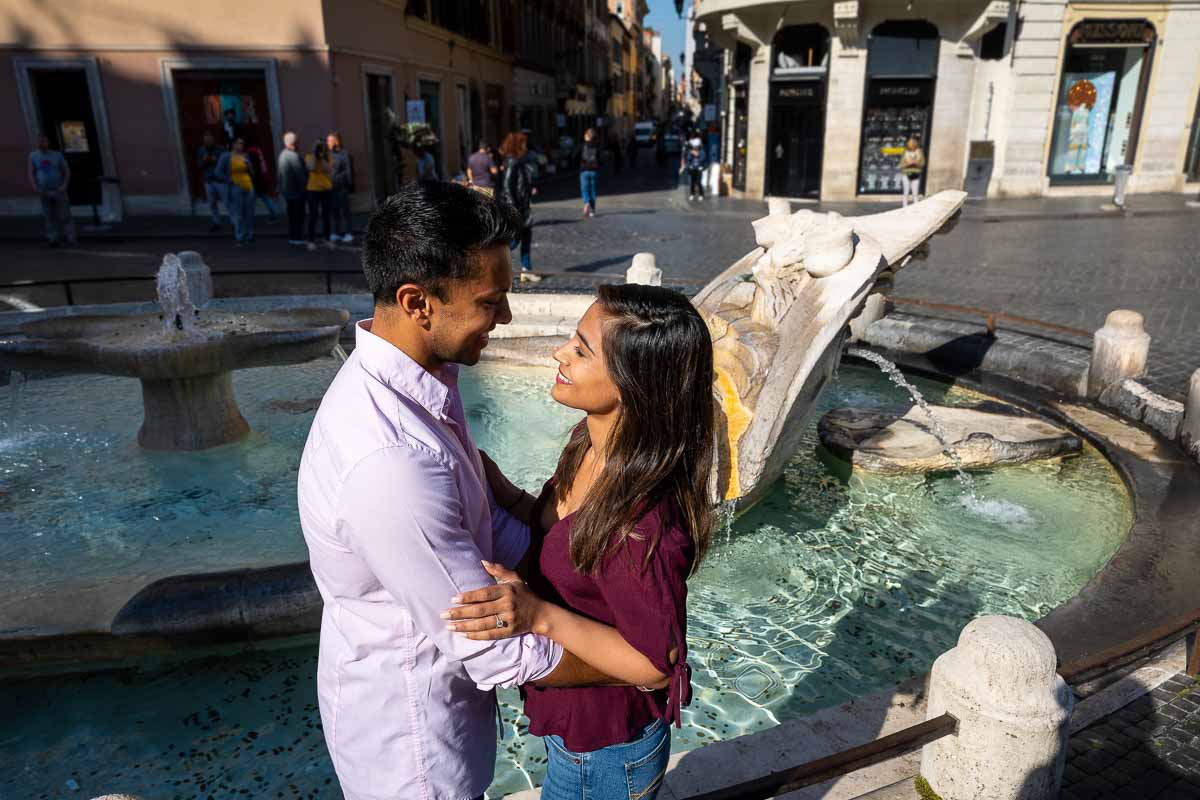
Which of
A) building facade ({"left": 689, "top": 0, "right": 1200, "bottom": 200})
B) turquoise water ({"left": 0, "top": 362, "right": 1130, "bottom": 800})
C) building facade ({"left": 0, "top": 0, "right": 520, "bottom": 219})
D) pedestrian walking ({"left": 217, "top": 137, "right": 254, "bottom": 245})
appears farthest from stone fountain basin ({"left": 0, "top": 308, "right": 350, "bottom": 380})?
building facade ({"left": 689, "top": 0, "right": 1200, "bottom": 200})

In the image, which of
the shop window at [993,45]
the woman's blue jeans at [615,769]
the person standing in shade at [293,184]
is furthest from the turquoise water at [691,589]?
the shop window at [993,45]

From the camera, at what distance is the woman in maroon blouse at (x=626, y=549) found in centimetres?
151

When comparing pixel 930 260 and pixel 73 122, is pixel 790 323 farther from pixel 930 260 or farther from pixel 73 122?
pixel 73 122

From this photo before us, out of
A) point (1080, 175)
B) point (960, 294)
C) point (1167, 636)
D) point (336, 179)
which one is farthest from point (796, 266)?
point (1080, 175)

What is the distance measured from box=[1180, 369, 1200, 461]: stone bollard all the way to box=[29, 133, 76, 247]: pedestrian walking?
47.7 feet

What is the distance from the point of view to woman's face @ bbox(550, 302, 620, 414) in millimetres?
1619

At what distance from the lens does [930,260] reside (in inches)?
499

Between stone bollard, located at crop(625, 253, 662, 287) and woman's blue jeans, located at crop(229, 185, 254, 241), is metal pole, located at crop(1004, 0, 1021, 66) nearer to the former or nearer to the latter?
stone bollard, located at crop(625, 253, 662, 287)

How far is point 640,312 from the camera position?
1589 millimetres

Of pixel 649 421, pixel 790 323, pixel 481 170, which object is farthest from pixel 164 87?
pixel 649 421

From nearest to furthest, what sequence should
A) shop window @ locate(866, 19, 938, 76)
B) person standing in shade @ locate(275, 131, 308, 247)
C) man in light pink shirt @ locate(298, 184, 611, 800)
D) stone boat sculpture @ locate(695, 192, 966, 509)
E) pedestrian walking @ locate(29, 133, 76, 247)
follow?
man in light pink shirt @ locate(298, 184, 611, 800)
stone boat sculpture @ locate(695, 192, 966, 509)
person standing in shade @ locate(275, 131, 308, 247)
pedestrian walking @ locate(29, 133, 76, 247)
shop window @ locate(866, 19, 938, 76)

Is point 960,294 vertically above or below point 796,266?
below

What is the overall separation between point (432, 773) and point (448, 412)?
0.64 m

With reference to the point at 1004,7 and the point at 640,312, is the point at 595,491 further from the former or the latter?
the point at 1004,7
